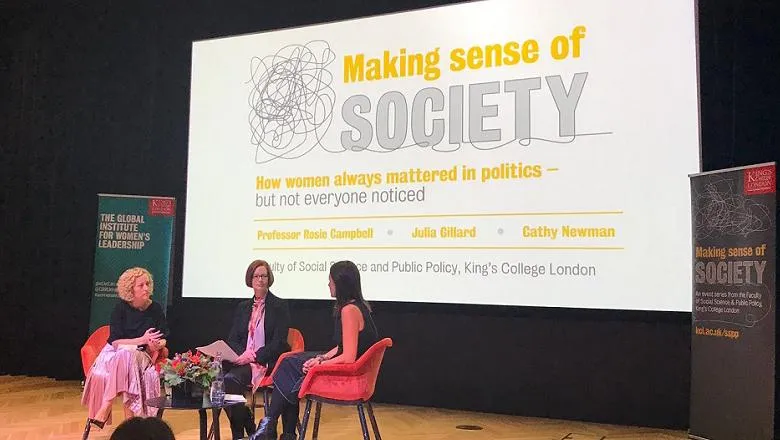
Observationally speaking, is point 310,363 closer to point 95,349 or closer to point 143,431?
point 95,349

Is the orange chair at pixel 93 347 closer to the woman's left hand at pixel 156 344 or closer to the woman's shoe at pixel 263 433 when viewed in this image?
the woman's left hand at pixel 156 344

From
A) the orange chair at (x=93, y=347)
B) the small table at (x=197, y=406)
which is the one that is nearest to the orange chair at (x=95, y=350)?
the orange chair at (x=93, y=347)

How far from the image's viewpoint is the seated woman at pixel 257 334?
4.36m

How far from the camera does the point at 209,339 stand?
21.4ft

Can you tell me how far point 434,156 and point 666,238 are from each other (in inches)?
67.5

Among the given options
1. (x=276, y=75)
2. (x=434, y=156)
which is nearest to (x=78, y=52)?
(x=276, y=75)

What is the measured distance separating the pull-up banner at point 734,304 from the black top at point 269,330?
253 cm

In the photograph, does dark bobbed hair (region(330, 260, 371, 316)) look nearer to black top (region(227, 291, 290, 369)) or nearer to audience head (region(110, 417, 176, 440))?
black top (region(227, 291, 290, 369))

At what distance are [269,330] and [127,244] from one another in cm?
250

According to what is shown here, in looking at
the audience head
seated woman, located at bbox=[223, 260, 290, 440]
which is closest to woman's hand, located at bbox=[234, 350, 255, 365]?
seated woman, located at bbox=[223, 260, 290, 440]

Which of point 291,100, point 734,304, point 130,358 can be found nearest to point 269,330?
point 130,358

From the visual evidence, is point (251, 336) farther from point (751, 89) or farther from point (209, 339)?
point (751, 89)

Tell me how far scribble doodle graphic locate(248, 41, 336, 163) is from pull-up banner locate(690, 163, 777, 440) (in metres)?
2.87

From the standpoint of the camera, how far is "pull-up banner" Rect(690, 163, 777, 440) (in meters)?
4.03
